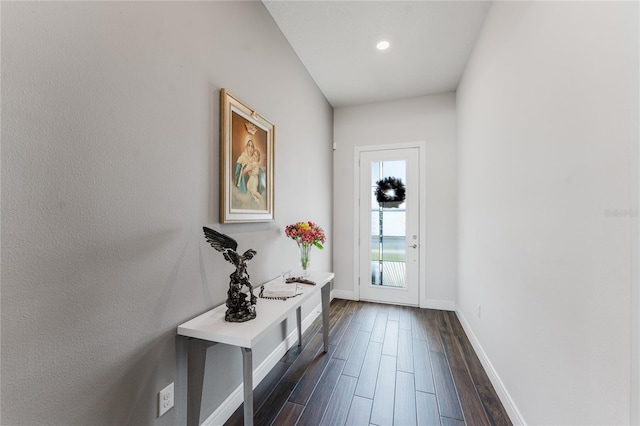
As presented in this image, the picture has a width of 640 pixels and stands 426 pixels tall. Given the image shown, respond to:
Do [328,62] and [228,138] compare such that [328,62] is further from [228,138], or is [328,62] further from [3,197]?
[3,197]

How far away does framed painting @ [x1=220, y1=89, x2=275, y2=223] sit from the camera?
5.30ft

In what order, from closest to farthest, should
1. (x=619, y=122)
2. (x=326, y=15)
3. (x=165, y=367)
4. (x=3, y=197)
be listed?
(x=3, y=197) → (x=619, y=122) → (x=165, y=367) → (x=326, y=15)

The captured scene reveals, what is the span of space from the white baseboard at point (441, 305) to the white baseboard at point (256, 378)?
1.68 meters

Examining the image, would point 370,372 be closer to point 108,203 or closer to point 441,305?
point 441,305

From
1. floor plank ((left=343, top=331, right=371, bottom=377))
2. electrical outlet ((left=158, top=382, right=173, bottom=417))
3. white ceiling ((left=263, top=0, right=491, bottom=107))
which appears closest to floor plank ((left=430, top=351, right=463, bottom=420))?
floor plank ((left=343, top=331, right=371, bottom=377))

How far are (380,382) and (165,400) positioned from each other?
4.67ft

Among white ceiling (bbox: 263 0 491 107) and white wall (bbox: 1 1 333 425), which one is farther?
white ceiling (bbox: 263 0 491 107)

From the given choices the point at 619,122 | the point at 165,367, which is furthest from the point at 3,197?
the point at 619,122

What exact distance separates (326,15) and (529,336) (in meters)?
2.62

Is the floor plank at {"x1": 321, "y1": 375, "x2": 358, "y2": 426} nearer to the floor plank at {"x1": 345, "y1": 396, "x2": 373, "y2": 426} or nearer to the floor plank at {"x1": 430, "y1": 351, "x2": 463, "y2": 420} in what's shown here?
the floor plank at {"x1": 345, "y1": 396, "x2": 373, "y2": 426}

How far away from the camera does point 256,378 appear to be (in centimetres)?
189

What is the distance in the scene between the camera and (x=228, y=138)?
1.65m

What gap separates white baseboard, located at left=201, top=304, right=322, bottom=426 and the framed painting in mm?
1094

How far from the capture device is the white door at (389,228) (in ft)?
11.9
